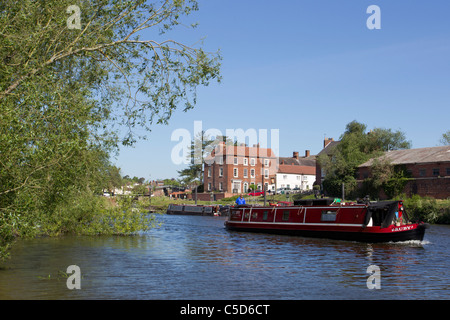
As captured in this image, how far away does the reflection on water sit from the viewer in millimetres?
12969

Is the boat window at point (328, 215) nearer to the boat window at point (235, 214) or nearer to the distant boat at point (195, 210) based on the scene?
the boat window at point (235, 214)

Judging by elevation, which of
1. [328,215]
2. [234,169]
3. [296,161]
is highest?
[296,161]

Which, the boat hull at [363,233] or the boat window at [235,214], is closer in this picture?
the boat hull at [363,233]

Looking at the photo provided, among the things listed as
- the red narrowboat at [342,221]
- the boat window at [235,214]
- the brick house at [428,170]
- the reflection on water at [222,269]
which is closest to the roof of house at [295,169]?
the brick house at [428,170]

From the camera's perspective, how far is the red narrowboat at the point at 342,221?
25000 millimetres

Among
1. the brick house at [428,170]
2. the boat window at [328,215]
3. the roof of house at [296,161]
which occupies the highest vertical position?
the roof of house at [296,161]

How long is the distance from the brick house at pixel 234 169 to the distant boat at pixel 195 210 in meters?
16.5

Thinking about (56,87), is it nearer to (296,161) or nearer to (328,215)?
(328,215)

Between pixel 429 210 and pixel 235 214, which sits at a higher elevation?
pixel 235 214

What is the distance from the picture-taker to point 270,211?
3306cm

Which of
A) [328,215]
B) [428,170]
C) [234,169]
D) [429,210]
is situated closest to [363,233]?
[328,215]

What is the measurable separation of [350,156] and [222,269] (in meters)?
49.9

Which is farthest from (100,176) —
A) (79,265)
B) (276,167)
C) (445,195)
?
(276,167)

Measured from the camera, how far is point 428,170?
5347 cm
